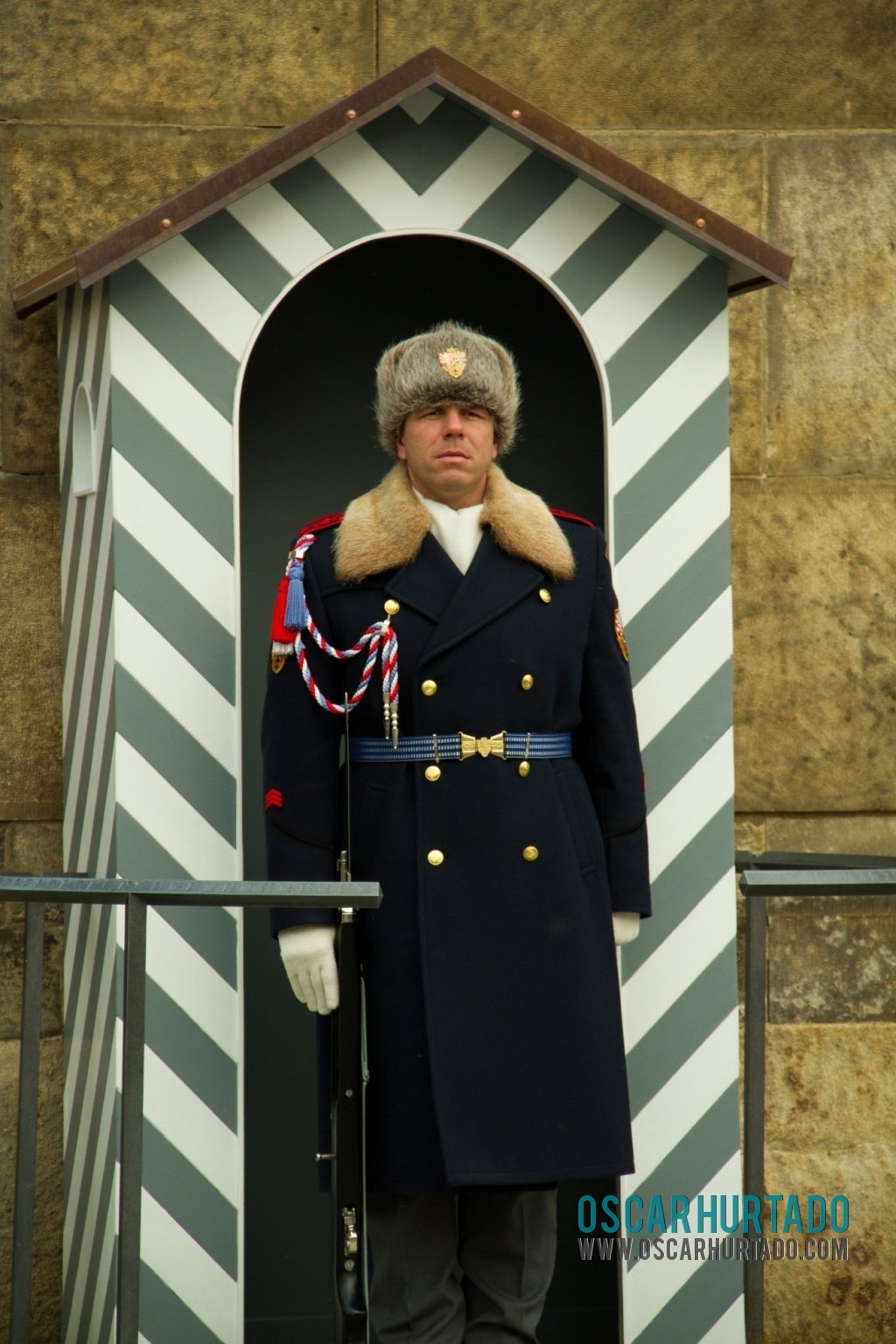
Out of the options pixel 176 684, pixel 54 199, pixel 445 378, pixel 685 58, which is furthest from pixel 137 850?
pixel 685 58

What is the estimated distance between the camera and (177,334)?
3.59m

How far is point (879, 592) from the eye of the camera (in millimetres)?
4500

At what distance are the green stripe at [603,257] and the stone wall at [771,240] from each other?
0.84 m

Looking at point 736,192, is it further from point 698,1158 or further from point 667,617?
point 698,1158

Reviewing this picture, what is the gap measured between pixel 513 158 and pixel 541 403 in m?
0.70

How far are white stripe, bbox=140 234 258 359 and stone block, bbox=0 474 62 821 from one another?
861 millimetres

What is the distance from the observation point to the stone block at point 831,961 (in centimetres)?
446

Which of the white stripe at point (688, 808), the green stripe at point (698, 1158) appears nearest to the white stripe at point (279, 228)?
the white stripe at point (688, 808)

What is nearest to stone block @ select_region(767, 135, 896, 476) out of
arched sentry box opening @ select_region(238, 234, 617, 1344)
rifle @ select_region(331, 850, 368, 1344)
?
arched sentry box opening @ select_region(238, 234, 617, 1344)

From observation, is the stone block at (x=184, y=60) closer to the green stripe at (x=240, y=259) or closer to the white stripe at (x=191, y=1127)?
the green stripe at (x=240, y=259)

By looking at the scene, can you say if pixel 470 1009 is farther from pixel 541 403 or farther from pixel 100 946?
pixel 541 403

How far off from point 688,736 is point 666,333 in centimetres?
80

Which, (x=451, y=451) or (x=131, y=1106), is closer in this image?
(x=131, y=1106)

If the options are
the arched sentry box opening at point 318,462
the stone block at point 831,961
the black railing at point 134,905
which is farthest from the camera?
the stone block at point 831,961
